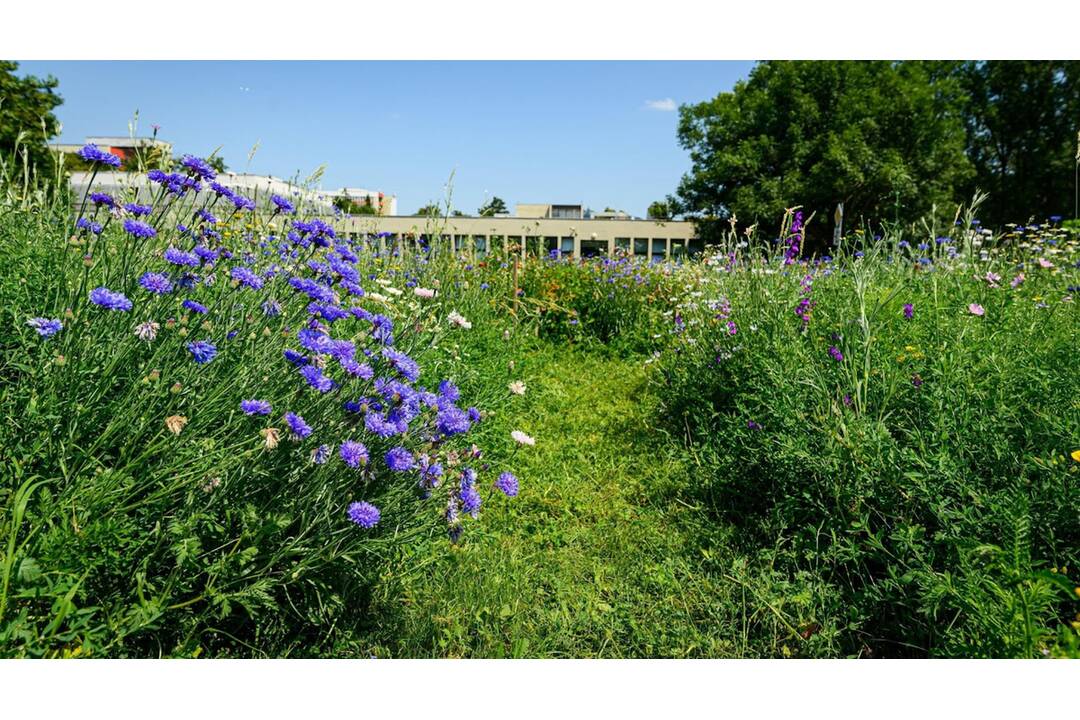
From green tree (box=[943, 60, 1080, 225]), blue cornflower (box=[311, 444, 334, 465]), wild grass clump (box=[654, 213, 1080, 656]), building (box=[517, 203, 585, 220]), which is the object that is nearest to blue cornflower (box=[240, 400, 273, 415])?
blue cornflower (box=[311, 444, 334, 465])

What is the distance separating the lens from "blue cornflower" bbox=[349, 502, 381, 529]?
5.50 feet

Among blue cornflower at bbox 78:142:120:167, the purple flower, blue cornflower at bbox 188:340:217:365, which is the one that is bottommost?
blue cornflower at bbox 188:340:217:365

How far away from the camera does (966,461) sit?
7.43ft

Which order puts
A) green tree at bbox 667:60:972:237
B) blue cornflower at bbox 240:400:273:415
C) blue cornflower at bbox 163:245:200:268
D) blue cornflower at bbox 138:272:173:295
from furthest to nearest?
green tree at bbox 667:60:972:237, blue cornflower at bbox 163:245:200:268, blue cornflower at bbox 138:272:173:295, blue cornflower at bbox 240:400:273:415

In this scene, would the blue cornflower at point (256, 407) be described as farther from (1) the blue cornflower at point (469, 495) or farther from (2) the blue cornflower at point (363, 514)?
(1) the blue cornflower at point (469, 495)

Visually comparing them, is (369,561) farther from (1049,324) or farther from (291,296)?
(1049,324)

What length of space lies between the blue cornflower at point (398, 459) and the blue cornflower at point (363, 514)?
0.43 feet

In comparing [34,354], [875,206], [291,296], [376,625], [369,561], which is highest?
[875,206]

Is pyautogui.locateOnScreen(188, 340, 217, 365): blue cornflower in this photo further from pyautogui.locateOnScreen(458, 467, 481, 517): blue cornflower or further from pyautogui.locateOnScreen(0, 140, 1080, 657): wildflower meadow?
pyautogui.locateOnScreen(458, 467, 481, 517): blue cornflower

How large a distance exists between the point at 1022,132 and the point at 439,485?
82.4 ft

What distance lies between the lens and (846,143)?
64.8 feet

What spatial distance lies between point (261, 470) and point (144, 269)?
3.32 feet

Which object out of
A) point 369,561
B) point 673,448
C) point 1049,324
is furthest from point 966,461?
point 369,561

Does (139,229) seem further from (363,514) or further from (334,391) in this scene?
(363,514)
